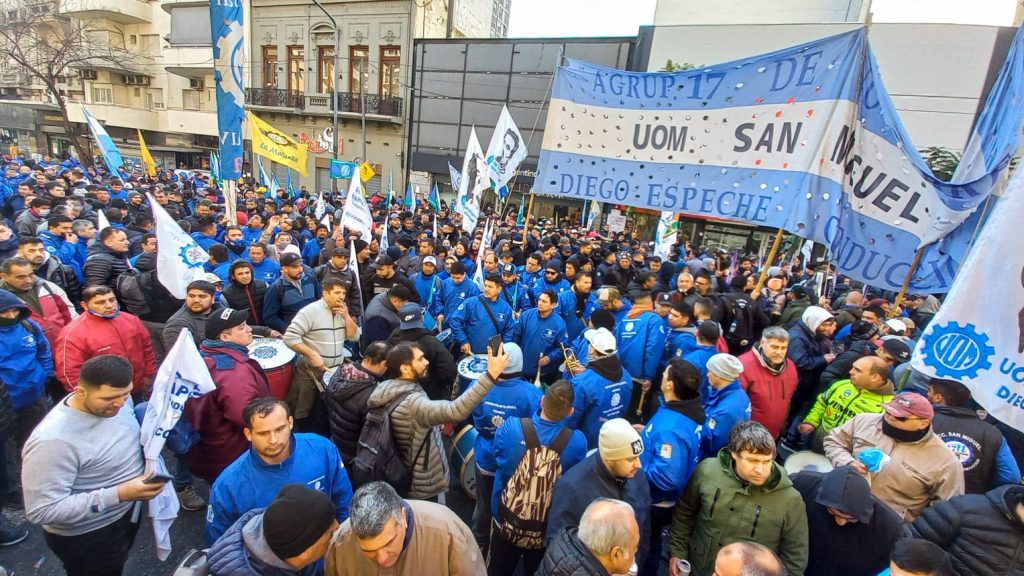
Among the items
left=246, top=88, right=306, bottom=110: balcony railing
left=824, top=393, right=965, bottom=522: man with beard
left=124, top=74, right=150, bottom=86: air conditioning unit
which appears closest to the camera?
left=824, top=393, right=965, bottom=522: man with beard

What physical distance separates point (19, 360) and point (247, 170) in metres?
28.5

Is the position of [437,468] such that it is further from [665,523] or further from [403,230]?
[403,230]

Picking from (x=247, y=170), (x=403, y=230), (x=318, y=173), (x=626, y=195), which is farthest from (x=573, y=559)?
(x=247, y=170)

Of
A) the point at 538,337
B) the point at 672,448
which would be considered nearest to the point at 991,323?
the point at 672,448

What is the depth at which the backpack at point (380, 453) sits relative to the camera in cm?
302

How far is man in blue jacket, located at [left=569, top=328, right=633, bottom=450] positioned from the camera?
3557 millimetres

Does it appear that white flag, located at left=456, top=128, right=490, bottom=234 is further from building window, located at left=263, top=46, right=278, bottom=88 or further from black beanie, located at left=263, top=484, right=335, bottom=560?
building window, located at left=263, top=46, right=278, bottom=88

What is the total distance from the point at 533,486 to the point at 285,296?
3.88m

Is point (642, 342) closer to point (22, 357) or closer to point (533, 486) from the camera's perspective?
point (533, 486)

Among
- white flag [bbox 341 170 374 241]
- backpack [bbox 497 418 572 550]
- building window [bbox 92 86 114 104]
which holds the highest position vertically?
building window [bbox 92 86 114 104]

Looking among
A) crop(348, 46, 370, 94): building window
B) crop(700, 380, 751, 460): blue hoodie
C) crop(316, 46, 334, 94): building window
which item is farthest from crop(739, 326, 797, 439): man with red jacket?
crop(316, 46, 334, 94): building window

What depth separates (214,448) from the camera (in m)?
3.24

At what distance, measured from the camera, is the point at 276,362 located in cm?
401

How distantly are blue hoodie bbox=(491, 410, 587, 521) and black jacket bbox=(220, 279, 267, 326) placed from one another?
360 cm
